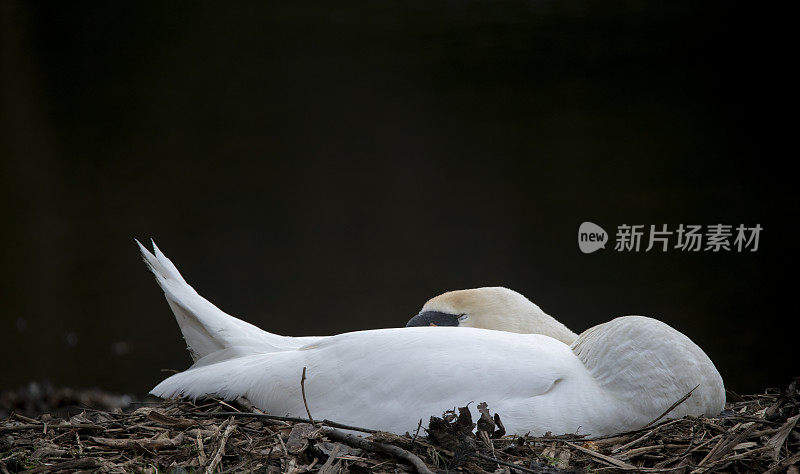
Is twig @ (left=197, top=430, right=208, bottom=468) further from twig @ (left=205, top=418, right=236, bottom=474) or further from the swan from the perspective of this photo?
the swan

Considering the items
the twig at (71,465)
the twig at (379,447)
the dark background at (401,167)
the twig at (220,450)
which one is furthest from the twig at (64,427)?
the dark background at (401,167)

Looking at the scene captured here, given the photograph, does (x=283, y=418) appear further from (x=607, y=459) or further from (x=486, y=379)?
(x=607, y=459)

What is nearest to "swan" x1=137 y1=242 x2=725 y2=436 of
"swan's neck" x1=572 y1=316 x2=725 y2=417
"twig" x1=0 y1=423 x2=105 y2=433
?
"swan's neck" x1=572 y1=316 x2=725 y2=417

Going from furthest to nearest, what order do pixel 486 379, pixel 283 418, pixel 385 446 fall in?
pixel 486 379
pixel 283 418
pixel 385 446

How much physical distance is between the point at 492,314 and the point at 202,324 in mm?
1042

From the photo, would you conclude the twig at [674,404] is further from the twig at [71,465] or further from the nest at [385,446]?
the twig at [71,465]

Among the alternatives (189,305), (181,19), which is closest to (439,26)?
(181,19)

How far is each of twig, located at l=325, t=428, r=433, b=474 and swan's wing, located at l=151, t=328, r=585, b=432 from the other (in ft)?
0.79

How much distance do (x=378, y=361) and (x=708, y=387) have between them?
92cm

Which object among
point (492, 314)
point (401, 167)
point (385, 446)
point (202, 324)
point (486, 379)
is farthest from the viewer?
point (401, 167)

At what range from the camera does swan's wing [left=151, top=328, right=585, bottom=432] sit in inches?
85.9

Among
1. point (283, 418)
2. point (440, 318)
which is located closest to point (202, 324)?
point (283, 418)

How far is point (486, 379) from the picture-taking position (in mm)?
2201

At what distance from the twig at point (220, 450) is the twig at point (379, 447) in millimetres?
255
